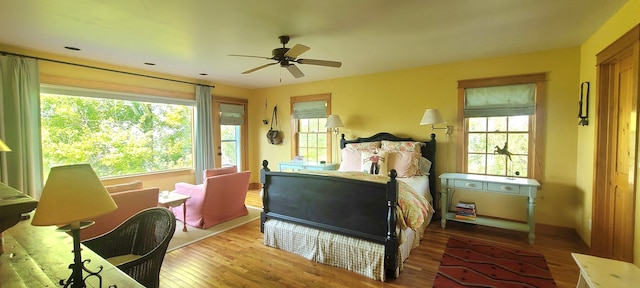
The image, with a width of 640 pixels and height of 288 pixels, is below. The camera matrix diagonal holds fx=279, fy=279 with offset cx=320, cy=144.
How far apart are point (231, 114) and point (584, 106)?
5927 millimetres

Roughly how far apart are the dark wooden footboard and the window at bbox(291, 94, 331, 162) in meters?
2.47

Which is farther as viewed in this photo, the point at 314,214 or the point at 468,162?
the point at 468,162

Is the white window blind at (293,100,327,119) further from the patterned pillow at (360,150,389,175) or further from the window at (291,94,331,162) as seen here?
the patterned pillow at (360,150,389,175)

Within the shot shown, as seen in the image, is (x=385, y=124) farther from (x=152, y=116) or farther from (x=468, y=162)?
(x=152, y=116)

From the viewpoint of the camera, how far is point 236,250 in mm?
3244

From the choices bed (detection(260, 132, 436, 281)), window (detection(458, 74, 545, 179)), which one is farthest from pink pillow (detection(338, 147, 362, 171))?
window (detection(458, 74, 545, 179))

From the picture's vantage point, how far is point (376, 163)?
4016mm

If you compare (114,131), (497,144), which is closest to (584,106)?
(497,144)

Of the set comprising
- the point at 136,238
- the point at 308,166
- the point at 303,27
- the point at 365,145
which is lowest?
the point at 136,238

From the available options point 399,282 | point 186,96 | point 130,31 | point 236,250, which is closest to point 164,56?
point 130,31

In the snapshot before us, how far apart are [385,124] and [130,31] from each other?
3.84 m

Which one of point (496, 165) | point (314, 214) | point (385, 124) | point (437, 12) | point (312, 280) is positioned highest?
point (437, 12)

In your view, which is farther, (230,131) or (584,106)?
(230,131)

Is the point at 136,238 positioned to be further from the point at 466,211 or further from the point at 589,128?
the point at 589,128
